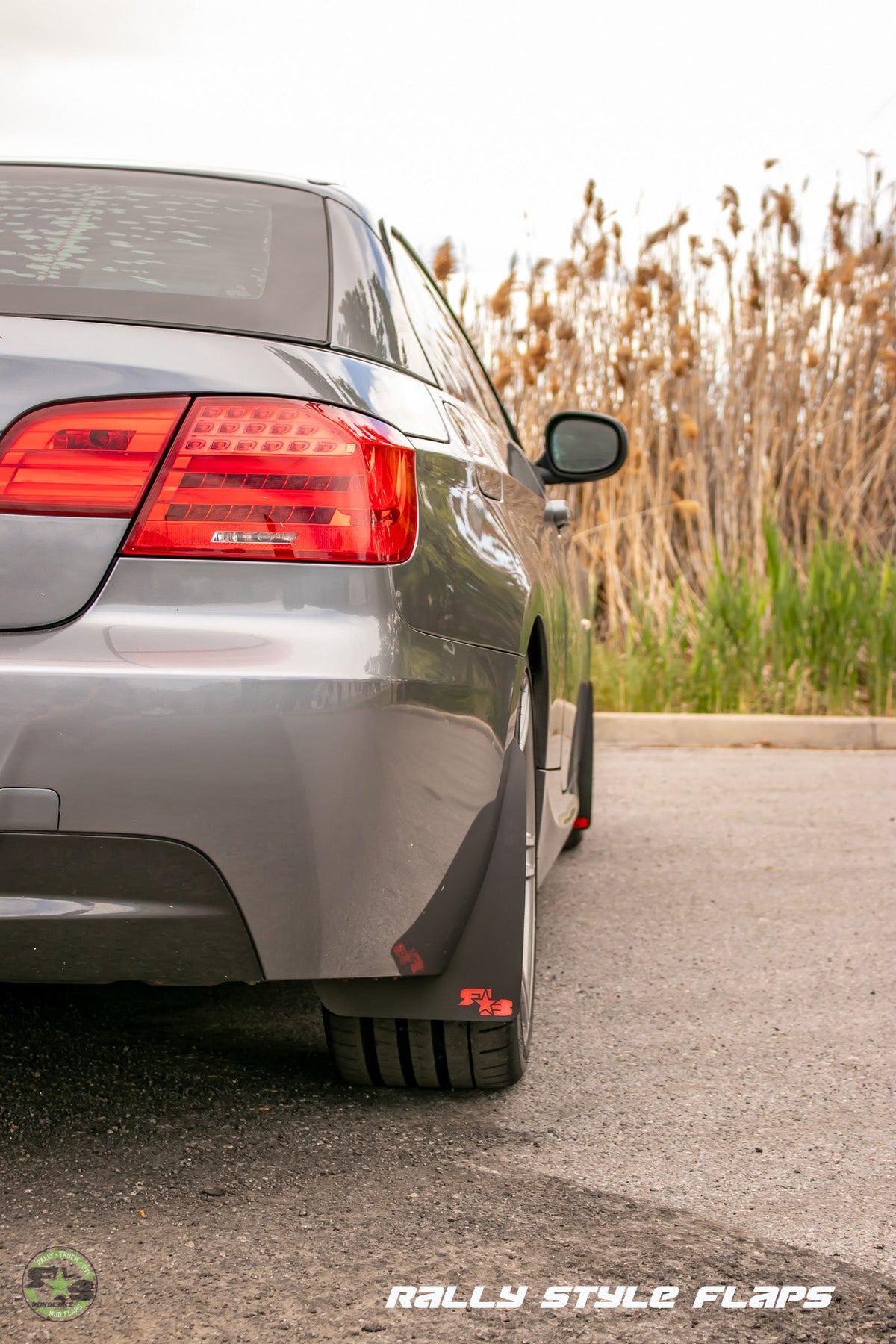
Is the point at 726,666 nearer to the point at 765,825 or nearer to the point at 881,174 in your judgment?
the point at 765,825

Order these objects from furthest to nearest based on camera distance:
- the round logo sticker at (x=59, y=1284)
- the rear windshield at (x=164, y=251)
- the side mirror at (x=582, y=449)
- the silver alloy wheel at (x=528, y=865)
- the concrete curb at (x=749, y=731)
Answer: the concrete curb at (x=749, y=731) → the side mirror at (x=582, y=449) → the silver alloy wheel at (x=528, y=865) → the rear windshield at (x=164, y=251) → the round logo sticker at (x=59, y=1284)

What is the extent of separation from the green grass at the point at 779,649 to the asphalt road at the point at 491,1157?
426cm

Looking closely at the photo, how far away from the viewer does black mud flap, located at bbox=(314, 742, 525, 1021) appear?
2.21m

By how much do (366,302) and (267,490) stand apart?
1.62 ft

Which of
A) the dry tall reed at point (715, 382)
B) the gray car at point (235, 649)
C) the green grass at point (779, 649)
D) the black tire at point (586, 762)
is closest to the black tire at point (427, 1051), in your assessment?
the gray car at point (235, 649)

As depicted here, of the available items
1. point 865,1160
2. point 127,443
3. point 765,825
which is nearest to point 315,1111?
point 865,1160

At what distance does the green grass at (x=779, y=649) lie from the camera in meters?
7.84

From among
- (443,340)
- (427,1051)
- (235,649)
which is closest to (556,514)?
(443,340)

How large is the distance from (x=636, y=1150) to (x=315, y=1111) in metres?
0.56

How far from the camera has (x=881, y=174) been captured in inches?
406

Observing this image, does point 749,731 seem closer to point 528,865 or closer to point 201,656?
point 528,865

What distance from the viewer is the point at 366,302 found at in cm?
223

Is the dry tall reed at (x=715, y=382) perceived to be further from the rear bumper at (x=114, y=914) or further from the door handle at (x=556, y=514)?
the rear bumper at (x=114, y=914)

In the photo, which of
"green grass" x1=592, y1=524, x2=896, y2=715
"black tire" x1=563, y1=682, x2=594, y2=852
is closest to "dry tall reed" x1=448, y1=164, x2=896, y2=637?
"green grass" x1=592, y1=524, x2=896, y2=715
